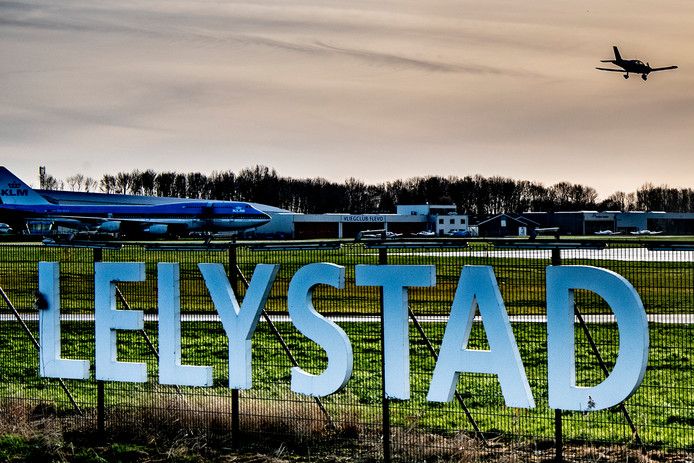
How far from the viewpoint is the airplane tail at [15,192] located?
111 meters

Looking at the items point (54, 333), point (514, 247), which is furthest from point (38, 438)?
point (514, 247)

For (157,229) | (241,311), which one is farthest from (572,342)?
(157,229)

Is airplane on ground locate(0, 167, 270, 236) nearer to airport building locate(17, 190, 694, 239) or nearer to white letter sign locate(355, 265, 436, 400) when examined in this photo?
airport building locate(17, 190, 694, 239)

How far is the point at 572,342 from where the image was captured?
34.6 ft

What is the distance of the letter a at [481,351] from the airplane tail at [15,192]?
105142 mm

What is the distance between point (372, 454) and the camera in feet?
38.7

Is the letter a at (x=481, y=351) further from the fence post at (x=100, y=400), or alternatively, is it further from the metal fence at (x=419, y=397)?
the fence post at (x=100, y=400)

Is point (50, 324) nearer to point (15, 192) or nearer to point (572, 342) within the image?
point (572, 342)

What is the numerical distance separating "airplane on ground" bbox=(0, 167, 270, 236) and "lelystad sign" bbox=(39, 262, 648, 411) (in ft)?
267

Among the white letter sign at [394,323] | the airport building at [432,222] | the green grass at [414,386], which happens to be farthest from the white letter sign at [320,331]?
the airport building at [432,222]

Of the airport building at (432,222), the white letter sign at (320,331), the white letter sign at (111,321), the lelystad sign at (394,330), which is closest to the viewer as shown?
the lelystad sign at (394,330)

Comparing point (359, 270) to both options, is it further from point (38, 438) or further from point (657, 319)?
point (657, 319)

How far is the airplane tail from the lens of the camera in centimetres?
11081

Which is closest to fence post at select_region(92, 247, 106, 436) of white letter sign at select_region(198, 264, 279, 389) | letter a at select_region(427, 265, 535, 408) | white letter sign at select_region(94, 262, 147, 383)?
white letter sign at select_region(94, 262, 147, 383)
